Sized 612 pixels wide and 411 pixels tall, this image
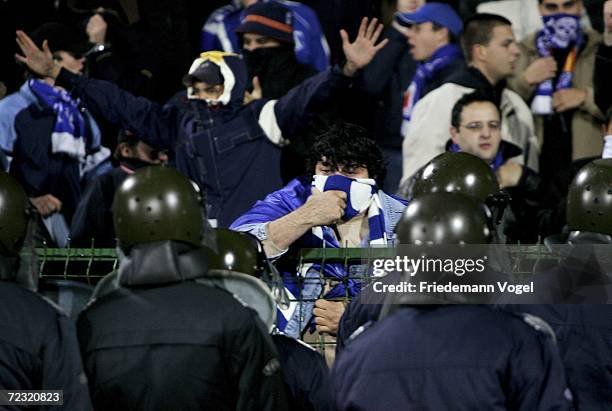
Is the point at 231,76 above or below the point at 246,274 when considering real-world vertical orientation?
above

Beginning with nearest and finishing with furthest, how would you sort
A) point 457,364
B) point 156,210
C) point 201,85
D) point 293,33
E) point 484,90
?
point 457,364 → point 156,210 → point 201,85 → point 484,90 → point 293,33

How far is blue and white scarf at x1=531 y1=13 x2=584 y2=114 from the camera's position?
9.68 metres

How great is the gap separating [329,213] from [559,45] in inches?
137

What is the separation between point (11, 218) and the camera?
16.9ft

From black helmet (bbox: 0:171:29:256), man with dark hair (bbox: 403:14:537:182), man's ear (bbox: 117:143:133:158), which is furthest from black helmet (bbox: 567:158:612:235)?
man's ear (bbox: 117:143:133:158)

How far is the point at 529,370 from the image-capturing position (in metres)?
4.44

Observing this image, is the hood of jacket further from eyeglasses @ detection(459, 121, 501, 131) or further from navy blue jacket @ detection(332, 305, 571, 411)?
navy blue jacket @ detection(332, 305, 571, 411)

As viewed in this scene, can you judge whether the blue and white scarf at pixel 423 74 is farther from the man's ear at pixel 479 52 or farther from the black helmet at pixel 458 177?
the black helmet at pixel 458 177

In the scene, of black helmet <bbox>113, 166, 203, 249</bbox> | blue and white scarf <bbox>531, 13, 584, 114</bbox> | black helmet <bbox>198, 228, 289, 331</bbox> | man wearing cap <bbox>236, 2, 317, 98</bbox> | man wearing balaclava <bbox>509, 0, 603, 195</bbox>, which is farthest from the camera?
blue and white scarf <bbox>531, 13, 584, 114</bbox>

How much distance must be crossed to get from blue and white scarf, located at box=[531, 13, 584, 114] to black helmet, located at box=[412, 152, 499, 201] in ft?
10.7

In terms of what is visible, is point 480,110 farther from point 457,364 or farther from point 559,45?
point 457,364

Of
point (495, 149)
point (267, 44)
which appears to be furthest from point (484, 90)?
point (267, 44)

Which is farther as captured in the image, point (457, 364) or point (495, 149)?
point (495, 149)

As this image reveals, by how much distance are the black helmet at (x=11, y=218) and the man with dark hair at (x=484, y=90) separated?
4.23m
